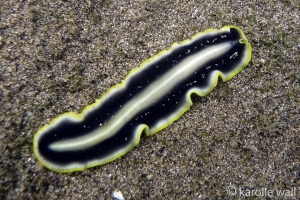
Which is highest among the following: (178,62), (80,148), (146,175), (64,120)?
(178,62)

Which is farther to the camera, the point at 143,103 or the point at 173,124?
the point at 173,124

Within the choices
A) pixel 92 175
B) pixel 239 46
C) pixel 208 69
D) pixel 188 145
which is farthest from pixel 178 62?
pixel 92 175

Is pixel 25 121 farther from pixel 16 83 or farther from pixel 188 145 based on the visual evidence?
pixel 188 145

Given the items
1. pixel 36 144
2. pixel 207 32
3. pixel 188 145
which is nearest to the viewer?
pixel 36 144

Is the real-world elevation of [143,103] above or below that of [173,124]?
above

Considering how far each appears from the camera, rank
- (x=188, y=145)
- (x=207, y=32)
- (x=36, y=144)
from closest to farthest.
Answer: (x=36, y=144), (x=188, y=145), (x=207, y=32)
